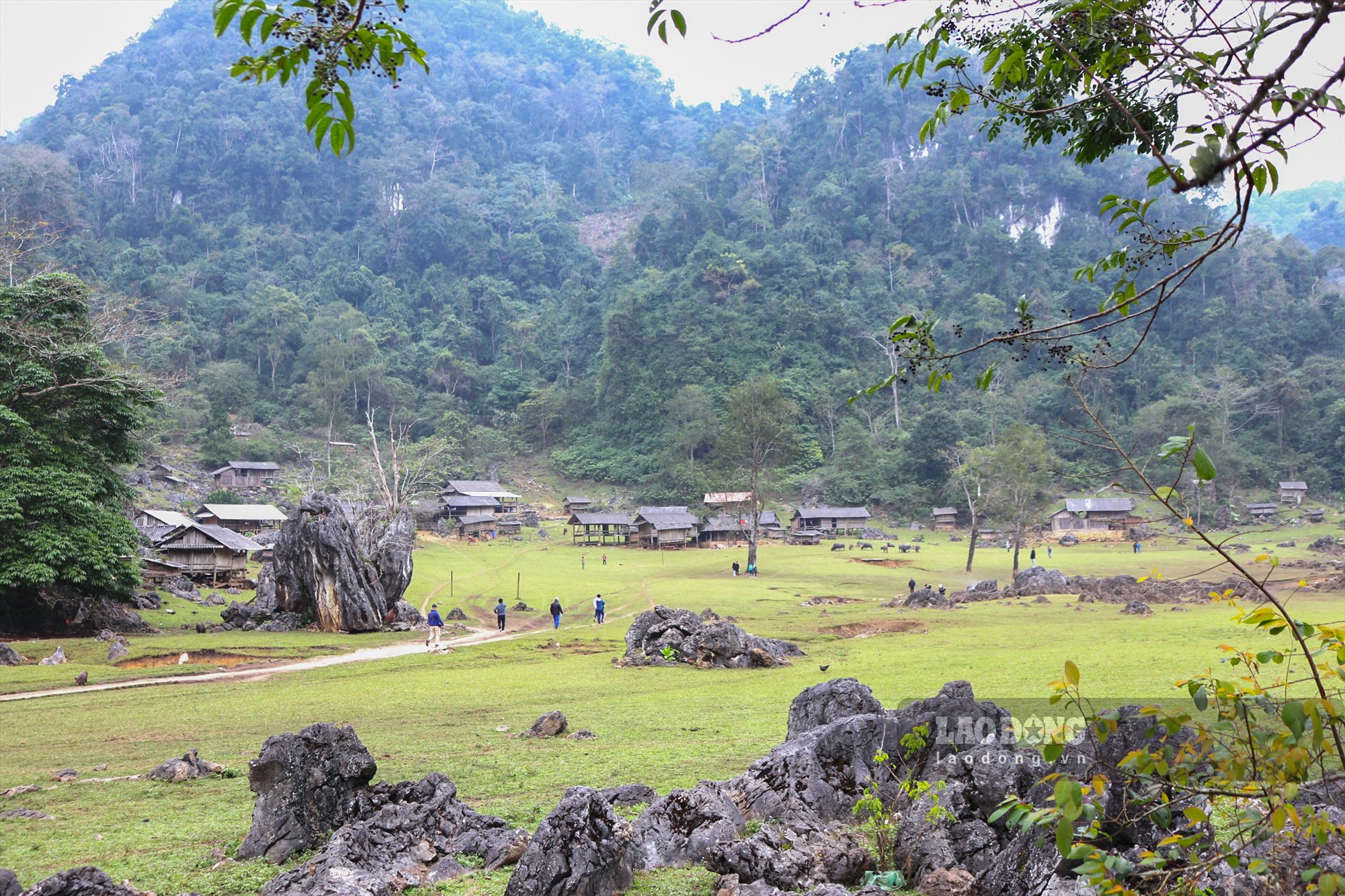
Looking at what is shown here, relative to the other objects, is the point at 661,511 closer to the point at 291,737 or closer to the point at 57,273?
the point at 57,273

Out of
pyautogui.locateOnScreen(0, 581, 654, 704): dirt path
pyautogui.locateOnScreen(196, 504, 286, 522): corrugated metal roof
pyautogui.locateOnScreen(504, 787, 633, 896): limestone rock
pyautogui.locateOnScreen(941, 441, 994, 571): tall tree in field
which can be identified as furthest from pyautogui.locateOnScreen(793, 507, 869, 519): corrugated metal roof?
pyautogui.locateOnScreen(504, 787, 633, 896): limestone rock

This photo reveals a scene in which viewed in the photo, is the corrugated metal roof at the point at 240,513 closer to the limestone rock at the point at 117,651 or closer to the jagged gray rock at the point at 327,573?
the jagged gray rock at the point at 327,573

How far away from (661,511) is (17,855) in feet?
208

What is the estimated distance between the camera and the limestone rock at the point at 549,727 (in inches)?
525

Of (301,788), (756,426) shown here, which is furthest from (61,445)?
(756,426)

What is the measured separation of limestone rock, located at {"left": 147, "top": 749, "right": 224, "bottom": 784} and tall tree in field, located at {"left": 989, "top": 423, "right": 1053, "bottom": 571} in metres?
44.1

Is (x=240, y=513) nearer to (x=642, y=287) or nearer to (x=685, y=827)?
(x=685, y=827)

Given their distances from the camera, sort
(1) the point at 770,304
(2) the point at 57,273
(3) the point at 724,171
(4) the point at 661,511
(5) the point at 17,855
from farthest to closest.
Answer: (3) the point at 724,171 < (1) the point at 770,304 < (4) the point at 661,511 < (2) the point at 57,273 < (5) the point at 17,855

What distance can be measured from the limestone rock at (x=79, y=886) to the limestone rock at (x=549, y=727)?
25.8 ft

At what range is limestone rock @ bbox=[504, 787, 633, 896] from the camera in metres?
6.18

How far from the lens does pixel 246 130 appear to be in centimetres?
14675

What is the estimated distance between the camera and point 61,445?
91.9ft

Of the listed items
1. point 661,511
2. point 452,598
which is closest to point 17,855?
point 452,598

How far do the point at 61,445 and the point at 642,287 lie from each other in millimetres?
94873
